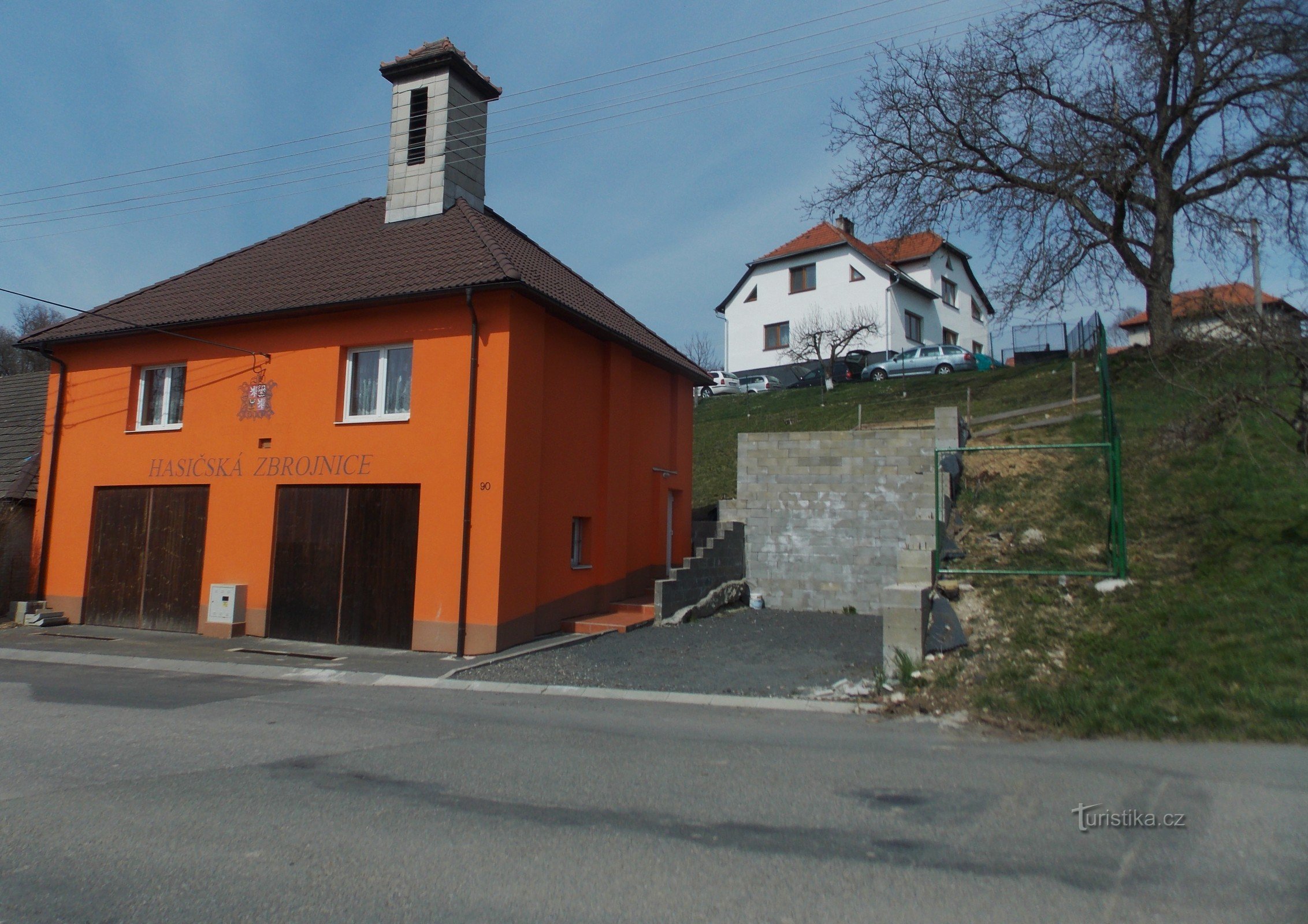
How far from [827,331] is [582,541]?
28060 mm

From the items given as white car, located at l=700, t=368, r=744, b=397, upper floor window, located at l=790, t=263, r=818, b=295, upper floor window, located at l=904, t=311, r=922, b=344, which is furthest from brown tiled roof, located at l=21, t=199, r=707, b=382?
upper floor window, located at l=790, t=263, r=818, b=295

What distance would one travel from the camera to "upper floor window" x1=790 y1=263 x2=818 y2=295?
144 feet

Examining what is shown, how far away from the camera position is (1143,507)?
12.5 m

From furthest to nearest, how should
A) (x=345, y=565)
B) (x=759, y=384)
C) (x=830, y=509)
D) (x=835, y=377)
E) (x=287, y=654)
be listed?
1. (x=759, y=384)
2. (x=835, y=377)
3. (x=830, y=509)
4. (x=345, y=565)
5. (x=287, y=654)

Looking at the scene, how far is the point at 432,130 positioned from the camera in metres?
15.6

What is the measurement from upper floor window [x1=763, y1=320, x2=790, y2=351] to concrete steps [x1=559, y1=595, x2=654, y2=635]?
1209 inches

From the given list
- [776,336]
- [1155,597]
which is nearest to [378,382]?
[1155,597]

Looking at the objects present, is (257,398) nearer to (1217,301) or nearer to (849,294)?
(1217,301)

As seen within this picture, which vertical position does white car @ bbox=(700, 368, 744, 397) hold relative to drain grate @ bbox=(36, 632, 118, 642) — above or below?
above

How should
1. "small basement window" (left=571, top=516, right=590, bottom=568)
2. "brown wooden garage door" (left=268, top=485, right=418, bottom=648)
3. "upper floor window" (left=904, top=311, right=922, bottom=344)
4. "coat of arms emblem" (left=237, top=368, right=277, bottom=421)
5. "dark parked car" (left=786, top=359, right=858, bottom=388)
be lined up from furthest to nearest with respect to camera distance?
"upper floor window" (left=904, top=311, right=922, bottom=344) → "dark parked car" (left=786, top=359, right=858, bottom=388) → "small basement window" (left=571, top=516, right=590, bottom=568) → "coat of arms emblem" (left=237, top=368, right=277, bottom=421) → "brown wooden garage door" (left=268, top=485, right=418, bottom=648)

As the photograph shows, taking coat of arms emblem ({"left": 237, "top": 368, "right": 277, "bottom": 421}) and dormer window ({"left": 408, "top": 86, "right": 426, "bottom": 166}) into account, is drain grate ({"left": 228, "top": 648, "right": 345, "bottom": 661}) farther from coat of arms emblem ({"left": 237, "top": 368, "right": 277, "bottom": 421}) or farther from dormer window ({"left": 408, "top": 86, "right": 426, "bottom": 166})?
dormer window ({"left": 408, "top": 86, "right": 426, "bottom": 166})

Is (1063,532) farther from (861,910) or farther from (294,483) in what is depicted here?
(294,483)

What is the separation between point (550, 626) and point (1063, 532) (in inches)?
306

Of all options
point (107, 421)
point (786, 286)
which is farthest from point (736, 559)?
point (786, 286)
